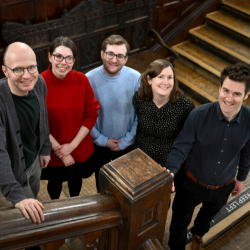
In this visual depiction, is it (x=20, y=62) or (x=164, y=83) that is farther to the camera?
(x=164, y=83)

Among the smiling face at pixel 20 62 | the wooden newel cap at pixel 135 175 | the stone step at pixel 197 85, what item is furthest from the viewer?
the stone step at pixel 197 85

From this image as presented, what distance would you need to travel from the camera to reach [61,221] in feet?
3.34

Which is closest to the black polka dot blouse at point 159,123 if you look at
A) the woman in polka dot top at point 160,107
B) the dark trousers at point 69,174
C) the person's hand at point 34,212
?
the woman in polka dot top at point 160,107

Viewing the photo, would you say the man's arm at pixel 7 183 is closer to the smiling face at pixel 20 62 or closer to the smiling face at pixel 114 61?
the smiling face at pixel 20 62

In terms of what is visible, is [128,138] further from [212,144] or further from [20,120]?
[20,120]

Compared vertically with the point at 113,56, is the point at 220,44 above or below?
below

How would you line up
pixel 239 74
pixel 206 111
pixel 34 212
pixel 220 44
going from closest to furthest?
pixel 34 212, pixel 239 74, pixel 206 111, pixel 220 44

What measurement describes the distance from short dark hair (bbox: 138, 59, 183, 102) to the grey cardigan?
2.32ft

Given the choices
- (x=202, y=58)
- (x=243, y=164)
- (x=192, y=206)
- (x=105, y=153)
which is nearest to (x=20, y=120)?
(x=105, y=153)

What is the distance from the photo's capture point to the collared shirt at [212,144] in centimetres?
194

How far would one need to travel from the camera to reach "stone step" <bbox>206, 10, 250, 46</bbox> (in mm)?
4956

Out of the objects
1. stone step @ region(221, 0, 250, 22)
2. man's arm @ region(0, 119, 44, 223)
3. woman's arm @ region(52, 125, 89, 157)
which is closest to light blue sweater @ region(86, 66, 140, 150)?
woman's arm @ region(52, 125, 89, 157)

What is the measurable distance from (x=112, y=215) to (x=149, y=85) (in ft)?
4.16

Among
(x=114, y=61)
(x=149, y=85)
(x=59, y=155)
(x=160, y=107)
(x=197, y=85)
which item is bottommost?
(x=197, y=85)
